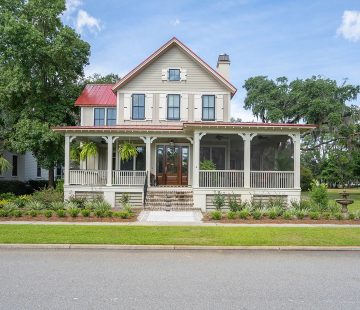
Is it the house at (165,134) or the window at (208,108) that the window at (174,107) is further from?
the window at (208,108)

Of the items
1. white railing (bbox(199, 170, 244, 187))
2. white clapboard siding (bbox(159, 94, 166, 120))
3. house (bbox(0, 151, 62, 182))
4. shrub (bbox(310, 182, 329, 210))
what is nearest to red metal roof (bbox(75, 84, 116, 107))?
white clapboard siding (bbox(159, 94, 166, 120))

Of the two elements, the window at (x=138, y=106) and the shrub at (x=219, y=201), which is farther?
the window at (x=138, y=106)

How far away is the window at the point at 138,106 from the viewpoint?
78.2 ft

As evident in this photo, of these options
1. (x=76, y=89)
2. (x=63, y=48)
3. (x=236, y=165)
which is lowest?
(x=236, y=165)

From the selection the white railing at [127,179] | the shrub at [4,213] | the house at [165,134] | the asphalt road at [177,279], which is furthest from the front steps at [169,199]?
A: the asphalt road at [177,279]

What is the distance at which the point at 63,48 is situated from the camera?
2667 centimetres

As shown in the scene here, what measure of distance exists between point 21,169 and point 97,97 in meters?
11.3

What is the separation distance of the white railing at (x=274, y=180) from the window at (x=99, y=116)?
427 inches

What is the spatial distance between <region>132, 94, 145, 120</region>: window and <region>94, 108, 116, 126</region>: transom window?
2377 millimetres

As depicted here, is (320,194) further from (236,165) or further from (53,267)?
(53,267)

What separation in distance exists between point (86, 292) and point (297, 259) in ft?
16.7

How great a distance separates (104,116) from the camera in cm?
2573

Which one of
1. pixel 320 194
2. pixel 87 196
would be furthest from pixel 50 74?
pixel 320 194

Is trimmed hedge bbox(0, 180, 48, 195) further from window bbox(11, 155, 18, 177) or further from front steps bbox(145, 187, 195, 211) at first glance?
front steps bbox(145, 187, 195, 211)
